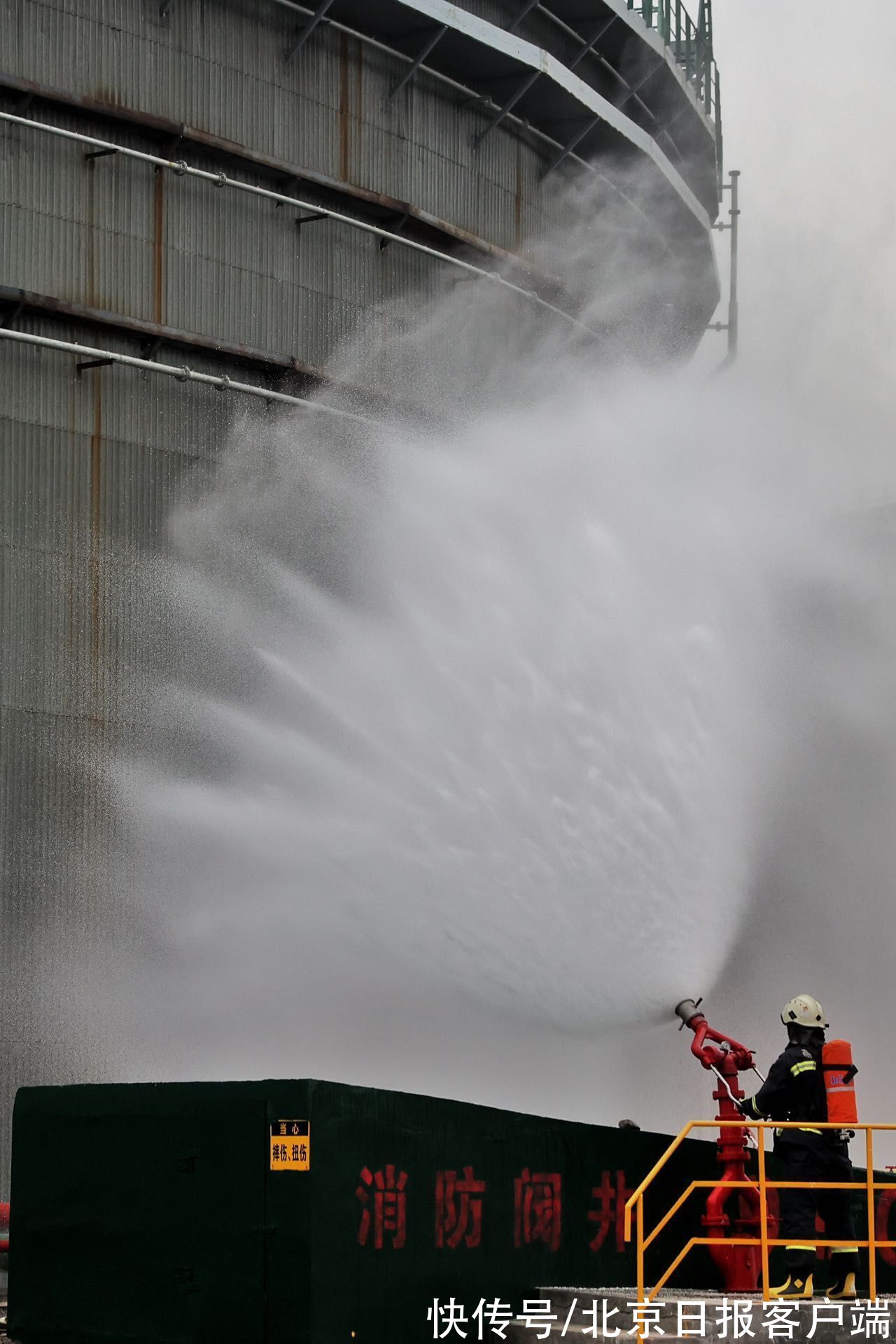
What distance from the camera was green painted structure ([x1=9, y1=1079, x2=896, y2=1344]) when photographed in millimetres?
8070

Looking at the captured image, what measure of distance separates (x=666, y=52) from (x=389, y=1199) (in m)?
20.2

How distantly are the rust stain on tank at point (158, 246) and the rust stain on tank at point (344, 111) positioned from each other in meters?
2.52

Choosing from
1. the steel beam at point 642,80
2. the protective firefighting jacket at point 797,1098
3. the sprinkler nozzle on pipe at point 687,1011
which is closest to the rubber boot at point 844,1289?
the protective firefighting jacket at point 797,1098

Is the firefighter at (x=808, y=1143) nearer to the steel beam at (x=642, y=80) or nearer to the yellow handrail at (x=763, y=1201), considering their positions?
the yellow handrail at (x=763, y=1201)

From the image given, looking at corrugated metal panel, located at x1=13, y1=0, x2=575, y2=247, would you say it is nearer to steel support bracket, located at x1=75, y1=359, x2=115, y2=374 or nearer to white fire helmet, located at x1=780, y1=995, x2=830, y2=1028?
steel support bracket, located at x1=75, y1=359, x2=115, y2=374

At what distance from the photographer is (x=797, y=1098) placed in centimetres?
948

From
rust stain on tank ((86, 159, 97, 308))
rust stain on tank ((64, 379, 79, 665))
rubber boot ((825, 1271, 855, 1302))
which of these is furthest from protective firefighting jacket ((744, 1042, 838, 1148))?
rust stain on tank ((86, 159, 97, 308))

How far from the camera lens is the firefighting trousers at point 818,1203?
9203 millimetres

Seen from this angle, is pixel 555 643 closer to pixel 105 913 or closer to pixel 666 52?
pixel 105 913

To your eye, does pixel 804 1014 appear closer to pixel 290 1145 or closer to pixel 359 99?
pixel 290 1145

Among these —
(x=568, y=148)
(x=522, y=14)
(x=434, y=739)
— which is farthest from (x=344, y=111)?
(x=434, y=739)

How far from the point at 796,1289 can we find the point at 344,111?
15.1 meters

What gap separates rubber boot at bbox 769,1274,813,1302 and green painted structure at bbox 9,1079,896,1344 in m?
1.15

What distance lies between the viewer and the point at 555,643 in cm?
1730
